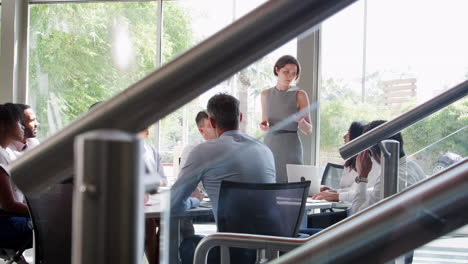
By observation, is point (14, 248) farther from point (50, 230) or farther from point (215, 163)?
point (215, 163)

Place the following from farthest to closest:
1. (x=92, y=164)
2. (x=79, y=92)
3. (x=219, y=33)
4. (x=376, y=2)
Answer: (x=79, y=92) < (x=376, y=2) < (x=219, y=33) < (x=92, y=164)

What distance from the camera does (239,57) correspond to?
50 centimetres

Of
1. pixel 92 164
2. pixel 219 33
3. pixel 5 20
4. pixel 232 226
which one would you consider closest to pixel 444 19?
pixel 232 226

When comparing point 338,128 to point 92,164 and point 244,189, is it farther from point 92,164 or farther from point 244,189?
point 92,164

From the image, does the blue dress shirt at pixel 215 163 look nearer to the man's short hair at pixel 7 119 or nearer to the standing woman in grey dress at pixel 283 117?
the standing woman in grey dress at pixel 283 117

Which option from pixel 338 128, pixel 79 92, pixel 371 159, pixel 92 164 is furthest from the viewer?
pixel 79 92

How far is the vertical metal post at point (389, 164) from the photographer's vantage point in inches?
51.0

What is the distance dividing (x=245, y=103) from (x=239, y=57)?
64 centimetres

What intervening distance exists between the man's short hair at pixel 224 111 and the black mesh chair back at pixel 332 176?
0.71m

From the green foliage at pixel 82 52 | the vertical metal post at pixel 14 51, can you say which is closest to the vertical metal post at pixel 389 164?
the green foliage at pixel 82 52

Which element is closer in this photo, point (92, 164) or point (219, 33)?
point (92, 164)

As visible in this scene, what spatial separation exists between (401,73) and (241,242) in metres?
0.57

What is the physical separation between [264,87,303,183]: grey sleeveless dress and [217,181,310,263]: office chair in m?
0.14

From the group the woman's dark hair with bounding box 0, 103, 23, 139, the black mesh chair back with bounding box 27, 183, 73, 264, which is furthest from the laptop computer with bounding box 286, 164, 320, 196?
the woman's dark hair with bounding box 0, 103, 23, 139
